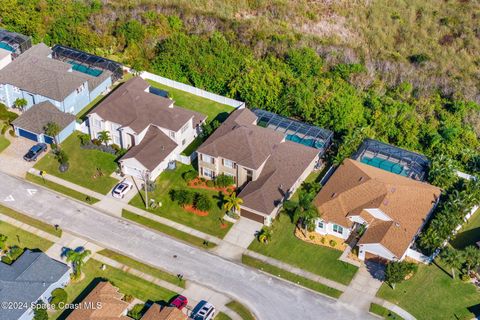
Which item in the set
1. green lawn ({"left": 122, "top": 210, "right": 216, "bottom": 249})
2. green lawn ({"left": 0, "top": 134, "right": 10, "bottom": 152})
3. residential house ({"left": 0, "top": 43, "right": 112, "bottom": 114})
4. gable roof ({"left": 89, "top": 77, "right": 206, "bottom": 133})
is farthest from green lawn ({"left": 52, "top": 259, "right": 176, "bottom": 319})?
residential house ({"left": 0, "top": 43, "right": 112, "bottom": 114})

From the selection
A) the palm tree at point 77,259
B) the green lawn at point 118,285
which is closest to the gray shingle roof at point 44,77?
the palm tree at point 77,259

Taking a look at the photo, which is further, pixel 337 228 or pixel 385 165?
pixel 385 165

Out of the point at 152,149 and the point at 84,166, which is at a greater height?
the point at 152,149

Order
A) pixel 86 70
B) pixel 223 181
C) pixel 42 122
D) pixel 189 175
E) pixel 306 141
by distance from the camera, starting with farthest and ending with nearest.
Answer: pixel 86 70 → pixel 42 122 → pixel 306 141 → pixel 189 175 → pixel 223 181

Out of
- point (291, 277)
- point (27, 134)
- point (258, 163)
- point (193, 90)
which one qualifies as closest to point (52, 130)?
point (27, 134)

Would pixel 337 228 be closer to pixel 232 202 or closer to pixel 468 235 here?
pixel 232 202

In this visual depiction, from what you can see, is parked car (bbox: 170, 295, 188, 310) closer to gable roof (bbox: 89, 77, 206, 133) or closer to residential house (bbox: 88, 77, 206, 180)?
residential house (bbox: 88, 77, 206, 180)

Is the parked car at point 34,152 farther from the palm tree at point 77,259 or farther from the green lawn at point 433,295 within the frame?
the green lawn at point 433,295
